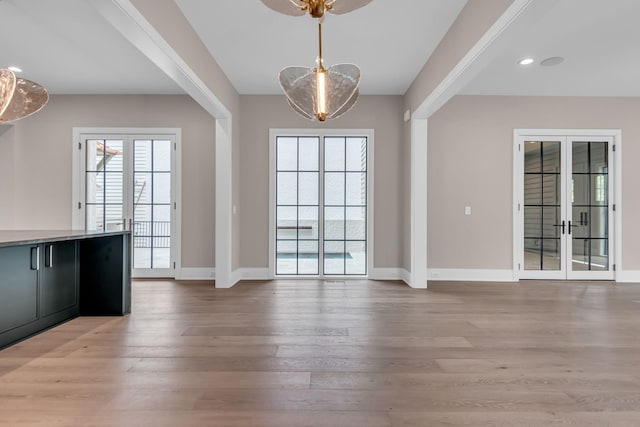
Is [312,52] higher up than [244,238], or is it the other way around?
[312,52]

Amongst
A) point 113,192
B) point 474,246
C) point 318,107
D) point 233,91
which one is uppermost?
point 233,91

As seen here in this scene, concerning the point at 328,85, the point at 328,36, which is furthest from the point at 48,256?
the point at 328,36

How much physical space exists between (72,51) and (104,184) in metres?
2.16

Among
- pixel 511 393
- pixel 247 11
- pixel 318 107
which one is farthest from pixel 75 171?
pixel 511 393

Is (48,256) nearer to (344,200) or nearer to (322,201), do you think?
(322,201)

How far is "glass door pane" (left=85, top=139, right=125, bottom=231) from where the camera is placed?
220 inches

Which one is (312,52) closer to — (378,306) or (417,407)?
(378,306)

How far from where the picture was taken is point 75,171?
5547mm

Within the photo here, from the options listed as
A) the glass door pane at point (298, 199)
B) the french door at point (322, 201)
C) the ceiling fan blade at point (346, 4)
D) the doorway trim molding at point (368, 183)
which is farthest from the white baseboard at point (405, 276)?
the ceiling fan blade at point (346, 4)

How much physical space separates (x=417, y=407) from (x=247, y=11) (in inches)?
141

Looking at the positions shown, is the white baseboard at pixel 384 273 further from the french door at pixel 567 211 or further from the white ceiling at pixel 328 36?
the white ceiling at pixel 328 36

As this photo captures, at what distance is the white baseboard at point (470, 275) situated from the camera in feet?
17.9

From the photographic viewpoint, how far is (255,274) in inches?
221

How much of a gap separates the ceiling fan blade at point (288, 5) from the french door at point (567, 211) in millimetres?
4801
